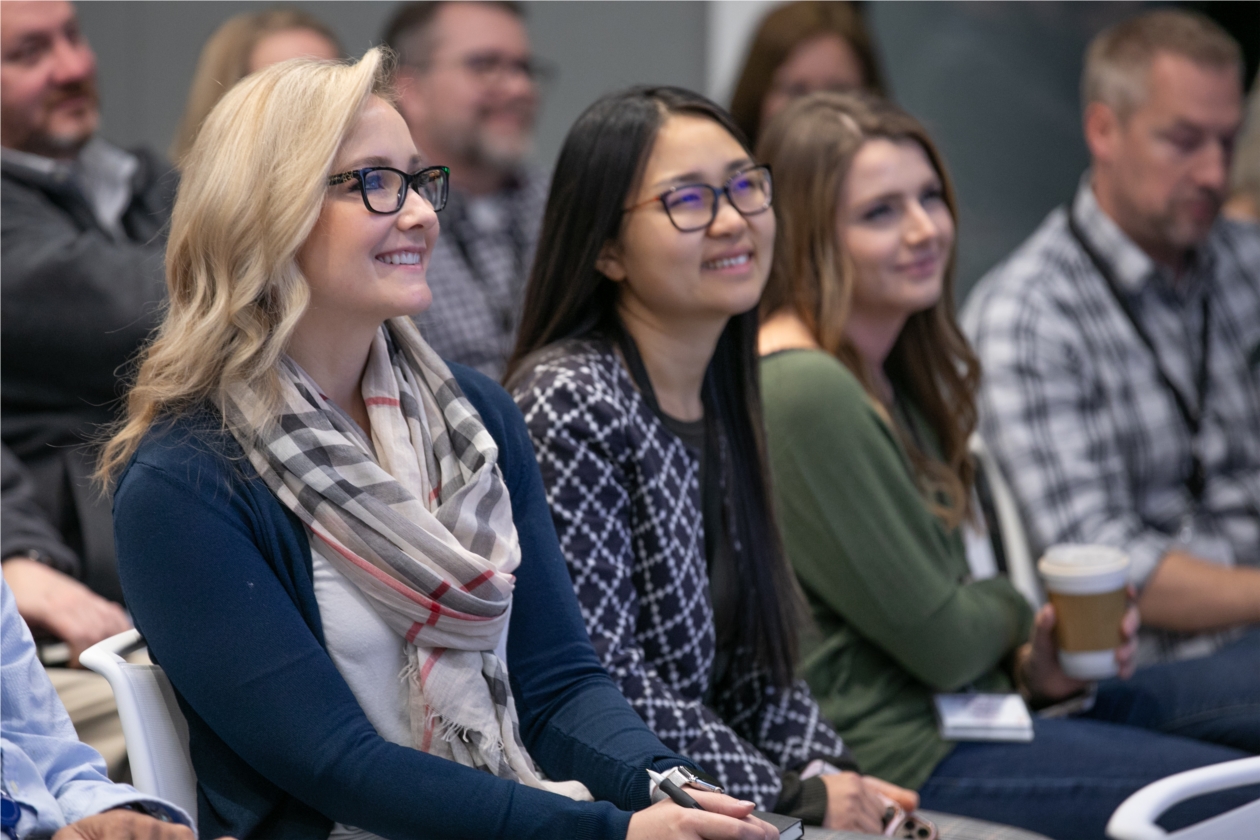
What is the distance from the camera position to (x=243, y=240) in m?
1.54

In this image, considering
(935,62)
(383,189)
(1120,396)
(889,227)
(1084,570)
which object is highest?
(935,62)

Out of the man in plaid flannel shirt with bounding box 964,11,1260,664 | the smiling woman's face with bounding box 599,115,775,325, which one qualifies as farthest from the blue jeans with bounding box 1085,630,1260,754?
the smiling woman's face with bounding box 599,115,775,325

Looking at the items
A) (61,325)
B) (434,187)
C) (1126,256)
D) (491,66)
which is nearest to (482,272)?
(491,66)

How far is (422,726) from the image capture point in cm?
159

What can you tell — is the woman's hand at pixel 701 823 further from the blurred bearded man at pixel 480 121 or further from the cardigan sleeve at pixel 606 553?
the blurred bearded man at pixel 480 121

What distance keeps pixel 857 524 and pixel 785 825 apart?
2.51ft

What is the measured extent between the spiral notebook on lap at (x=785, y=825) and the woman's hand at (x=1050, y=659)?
977 mm

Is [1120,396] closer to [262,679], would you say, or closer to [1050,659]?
[1050,659]

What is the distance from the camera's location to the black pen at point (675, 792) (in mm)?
1534

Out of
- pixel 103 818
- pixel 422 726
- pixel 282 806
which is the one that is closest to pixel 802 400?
pixel 422 726

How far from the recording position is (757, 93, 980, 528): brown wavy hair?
2.56m

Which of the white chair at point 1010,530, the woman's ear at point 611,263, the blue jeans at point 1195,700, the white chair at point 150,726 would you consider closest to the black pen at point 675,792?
the white chair at point 150,726

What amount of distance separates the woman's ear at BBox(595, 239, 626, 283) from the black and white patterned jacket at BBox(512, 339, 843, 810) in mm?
115

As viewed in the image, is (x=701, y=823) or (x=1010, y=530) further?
(x=1010, y=530)
